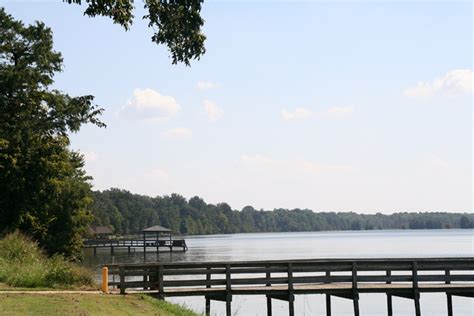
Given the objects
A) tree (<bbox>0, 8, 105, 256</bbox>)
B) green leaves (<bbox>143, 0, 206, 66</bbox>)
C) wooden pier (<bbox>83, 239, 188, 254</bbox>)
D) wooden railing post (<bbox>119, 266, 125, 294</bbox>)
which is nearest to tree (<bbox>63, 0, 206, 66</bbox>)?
green leaves (<bbox>143, 0, 206, 66</bbox>)

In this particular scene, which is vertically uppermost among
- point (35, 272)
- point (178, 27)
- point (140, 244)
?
point (178, 27)

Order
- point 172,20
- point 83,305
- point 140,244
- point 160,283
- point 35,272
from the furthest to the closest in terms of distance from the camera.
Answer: point 140,244, point 35,272, point 160,283, point 83,305, point 172,20

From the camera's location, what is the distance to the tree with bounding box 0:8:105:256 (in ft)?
A: 144

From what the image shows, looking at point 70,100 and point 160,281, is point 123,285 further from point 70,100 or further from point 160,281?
point 70,100

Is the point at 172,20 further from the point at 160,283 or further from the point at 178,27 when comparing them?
the point at 160,283

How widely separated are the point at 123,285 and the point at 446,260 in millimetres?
12743

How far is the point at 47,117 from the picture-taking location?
4547 centimetres

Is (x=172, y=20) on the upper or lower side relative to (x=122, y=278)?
upper

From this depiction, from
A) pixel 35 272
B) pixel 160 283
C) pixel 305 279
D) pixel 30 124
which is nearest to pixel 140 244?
pixel 30 124

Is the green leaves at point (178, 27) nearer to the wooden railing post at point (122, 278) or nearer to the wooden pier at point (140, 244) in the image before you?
the wooden railing post at point (122, 278)

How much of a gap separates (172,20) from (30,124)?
3030 cm

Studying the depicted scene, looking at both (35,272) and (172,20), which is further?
(35,272)

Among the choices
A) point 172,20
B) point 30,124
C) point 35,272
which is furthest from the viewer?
point 30,124

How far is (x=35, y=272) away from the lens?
86.5ft
